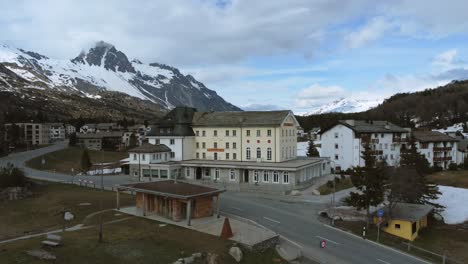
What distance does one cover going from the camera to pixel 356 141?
7500cm

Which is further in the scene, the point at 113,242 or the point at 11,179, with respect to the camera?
the point at 11,179

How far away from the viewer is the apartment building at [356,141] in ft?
246

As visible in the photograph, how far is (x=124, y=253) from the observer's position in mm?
26266

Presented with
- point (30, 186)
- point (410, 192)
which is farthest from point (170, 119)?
point (410, 192)

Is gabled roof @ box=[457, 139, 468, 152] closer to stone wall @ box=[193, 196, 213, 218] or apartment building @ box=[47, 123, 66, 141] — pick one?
stone wall @ box=[193, 196, 213, 218]

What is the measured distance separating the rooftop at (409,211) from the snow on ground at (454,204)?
536 cm

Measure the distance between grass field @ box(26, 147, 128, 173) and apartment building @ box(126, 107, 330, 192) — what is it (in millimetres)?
21772

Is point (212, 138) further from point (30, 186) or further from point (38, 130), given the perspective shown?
point (38, 130)

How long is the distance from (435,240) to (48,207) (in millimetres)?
38659

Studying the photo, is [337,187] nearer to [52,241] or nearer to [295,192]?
[295,192]

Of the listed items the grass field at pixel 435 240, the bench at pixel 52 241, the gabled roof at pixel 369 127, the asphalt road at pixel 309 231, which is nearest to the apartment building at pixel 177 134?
the asphalt road at pixel 309 231

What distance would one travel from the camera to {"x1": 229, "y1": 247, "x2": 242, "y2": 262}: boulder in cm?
2724

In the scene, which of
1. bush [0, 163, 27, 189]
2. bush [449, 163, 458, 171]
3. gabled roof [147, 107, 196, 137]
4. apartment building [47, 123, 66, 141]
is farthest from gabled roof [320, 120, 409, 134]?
apartment building [47, 123, 66, 141]

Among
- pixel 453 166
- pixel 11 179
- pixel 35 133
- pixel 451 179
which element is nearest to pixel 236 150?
pixel 11 179
